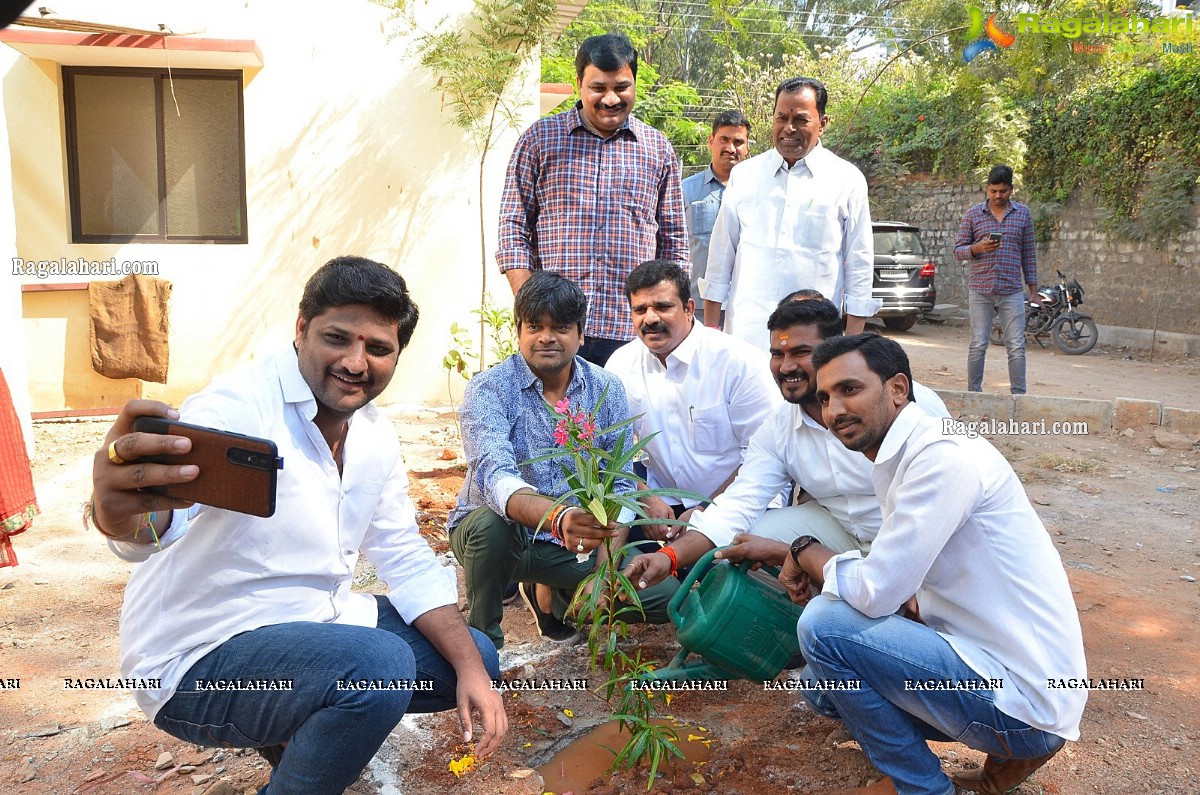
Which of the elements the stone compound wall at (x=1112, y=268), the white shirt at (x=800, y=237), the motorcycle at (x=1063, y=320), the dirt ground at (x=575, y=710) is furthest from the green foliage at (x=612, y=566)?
the stone compound wall at (x=1112, y=268)

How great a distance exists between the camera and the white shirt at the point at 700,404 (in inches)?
152

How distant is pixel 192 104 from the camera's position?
7461 millimetres

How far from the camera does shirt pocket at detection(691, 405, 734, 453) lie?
3869 millimetres

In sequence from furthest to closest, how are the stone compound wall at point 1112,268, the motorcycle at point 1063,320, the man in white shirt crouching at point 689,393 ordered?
the motorcycle at point 1063,320 < the stone compound wall at point 1112,268 < the man in white shirt crouching at point 689,393

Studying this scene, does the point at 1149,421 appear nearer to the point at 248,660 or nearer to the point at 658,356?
the point at 658,356

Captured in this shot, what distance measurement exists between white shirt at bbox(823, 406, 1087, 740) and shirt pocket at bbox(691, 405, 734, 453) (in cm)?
147

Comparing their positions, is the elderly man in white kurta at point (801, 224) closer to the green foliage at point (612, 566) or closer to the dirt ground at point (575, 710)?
the dirt ground at point (575, 710)

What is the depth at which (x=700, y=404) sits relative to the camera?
12.7 ft

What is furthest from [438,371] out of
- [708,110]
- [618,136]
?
[708,110]

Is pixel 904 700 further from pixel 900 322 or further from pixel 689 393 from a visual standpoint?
pixel 900 322

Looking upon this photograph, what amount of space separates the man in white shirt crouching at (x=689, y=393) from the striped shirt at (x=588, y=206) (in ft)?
1.72

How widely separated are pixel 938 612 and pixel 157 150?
7.26 m

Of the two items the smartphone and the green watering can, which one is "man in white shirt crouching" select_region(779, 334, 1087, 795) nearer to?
the green watering can

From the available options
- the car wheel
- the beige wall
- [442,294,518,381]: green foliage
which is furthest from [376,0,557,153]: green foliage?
the car wheel
